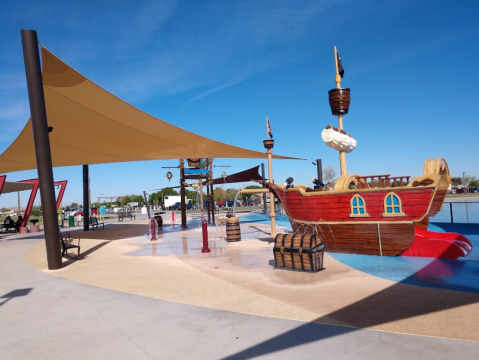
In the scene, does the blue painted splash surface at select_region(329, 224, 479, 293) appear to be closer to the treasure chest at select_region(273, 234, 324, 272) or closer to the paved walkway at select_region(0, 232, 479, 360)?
the treasure chest at select_region(273, 234, 324, 272)

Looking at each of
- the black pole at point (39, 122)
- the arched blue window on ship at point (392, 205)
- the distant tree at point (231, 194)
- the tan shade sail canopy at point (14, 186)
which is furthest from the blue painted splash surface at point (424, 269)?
the distant tree at point (231, 194)

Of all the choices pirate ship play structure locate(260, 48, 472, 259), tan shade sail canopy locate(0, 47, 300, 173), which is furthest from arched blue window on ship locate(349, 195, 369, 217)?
tan shade sail canopy locate(0, 47, 300, 173)

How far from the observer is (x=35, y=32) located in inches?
305

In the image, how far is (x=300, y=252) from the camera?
689 centimetres

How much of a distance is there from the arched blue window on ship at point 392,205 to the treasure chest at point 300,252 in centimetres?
285

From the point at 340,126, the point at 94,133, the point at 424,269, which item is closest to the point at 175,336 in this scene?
the point at 424,269

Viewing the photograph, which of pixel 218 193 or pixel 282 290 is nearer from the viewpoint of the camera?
pixel 282 290

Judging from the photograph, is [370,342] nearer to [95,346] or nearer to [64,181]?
[95,346]

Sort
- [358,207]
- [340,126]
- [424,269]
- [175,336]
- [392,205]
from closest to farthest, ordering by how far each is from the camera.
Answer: [175,336]
[424,269]
[392,205]
[358,207]
[340,126]

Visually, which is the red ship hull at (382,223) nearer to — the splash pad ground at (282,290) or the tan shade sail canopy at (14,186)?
the splash pad ground at (282,290)

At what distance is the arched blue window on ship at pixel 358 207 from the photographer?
9.16m

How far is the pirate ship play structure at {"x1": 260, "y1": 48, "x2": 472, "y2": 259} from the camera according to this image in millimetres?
8586

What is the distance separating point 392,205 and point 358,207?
0.84m

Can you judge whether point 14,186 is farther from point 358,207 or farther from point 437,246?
point 437,246
